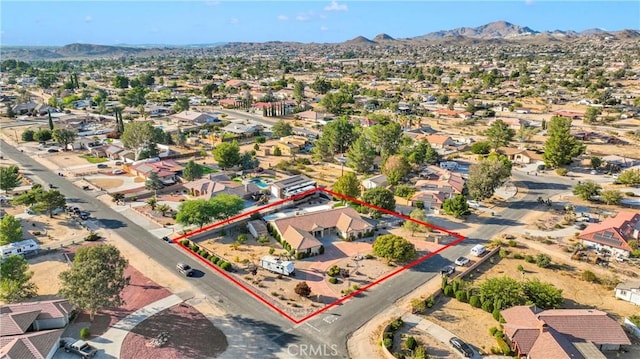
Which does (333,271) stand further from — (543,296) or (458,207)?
(458,207)

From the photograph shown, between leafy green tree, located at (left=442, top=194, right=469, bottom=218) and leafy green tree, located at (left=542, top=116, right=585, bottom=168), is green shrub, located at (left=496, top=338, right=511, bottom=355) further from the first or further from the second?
leafy green tree, located at (left=542, top=116, right=585, bottom=168)

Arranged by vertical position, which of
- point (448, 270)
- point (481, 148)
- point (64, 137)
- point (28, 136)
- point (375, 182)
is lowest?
point (448, 270)

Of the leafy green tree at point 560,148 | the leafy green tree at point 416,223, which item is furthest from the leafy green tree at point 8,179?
the leafy green tree at point 560,148

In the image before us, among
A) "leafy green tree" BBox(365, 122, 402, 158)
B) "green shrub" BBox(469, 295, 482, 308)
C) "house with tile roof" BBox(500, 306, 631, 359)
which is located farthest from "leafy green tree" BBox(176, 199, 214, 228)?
"leafy green tree" BBox(365, 122, 402, 158)

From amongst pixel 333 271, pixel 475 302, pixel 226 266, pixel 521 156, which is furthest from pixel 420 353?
pixel 521 156

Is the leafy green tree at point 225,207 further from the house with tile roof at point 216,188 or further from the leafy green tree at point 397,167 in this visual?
the leafy green tree at point 397,167

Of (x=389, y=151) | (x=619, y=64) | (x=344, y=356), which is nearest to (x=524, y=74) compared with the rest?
(x=619, y=64)
